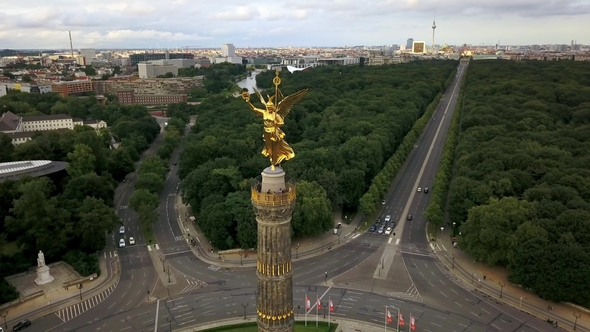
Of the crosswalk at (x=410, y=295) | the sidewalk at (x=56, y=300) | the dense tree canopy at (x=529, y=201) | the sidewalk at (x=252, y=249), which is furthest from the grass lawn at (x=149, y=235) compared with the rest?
the dense tree canopy at (x=529, y=201)

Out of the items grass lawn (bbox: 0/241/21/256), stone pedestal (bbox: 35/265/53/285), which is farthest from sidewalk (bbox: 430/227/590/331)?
grass lawn (bbox: 0/241/21/256)

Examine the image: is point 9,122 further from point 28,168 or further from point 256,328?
point 256,328

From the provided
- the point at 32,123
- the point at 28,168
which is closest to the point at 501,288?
the point at 28,168

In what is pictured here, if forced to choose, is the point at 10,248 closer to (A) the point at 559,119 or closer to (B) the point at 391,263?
(B) the point at 391,263

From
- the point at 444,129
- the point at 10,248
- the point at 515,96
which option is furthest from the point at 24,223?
the point at 515,96

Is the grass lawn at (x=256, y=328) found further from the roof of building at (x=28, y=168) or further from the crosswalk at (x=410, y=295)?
the roof of building at (x=28, y=168)
